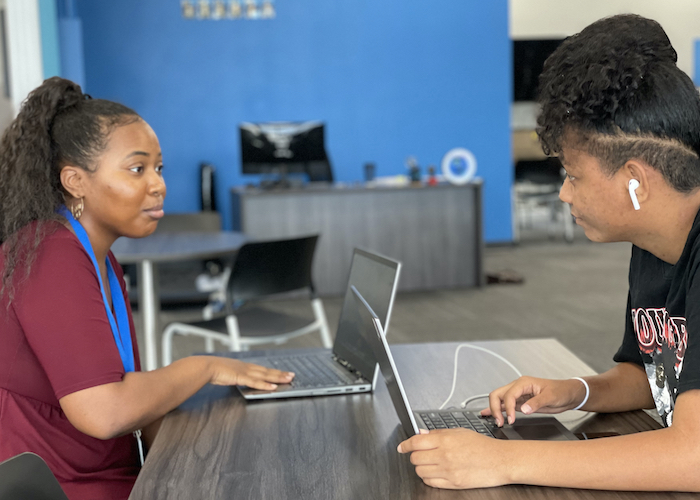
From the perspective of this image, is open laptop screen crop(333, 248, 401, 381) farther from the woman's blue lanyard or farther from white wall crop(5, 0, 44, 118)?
white wall crop(5, 0, 44, 118)

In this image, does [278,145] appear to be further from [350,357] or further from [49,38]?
[350,357]

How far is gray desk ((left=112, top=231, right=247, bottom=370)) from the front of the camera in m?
2.73

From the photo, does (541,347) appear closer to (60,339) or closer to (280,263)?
(60,339)

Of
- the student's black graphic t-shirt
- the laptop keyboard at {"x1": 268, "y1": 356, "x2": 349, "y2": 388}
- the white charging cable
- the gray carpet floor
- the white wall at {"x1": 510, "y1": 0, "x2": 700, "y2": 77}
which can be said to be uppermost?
the white wall at {"x1": 510, "y1": 0, "x2": 700, "y2": 77}

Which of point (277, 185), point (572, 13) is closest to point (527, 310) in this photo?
point (277, 185)

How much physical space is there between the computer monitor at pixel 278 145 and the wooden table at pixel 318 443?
4175 millimetres

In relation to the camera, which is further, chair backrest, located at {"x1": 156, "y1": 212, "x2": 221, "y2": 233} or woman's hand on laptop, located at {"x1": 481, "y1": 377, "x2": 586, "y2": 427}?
chair backrest, located at {"x1": 156, "y1": 212, "x2": 221, "y2": 233}

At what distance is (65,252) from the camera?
1.14 m

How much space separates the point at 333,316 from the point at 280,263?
2117 mm

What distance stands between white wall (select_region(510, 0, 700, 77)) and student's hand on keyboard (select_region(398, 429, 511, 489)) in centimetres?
967

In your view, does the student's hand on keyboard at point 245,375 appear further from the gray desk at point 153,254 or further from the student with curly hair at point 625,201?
the gray desk at point 153,254

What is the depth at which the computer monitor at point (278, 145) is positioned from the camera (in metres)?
5.44

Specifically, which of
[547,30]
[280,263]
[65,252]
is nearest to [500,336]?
[280,263]

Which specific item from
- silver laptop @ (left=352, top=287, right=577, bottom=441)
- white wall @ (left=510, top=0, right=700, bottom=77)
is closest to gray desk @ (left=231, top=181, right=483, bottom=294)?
silver laptop @ (left=352, top=287, right=577, bottom=441)
